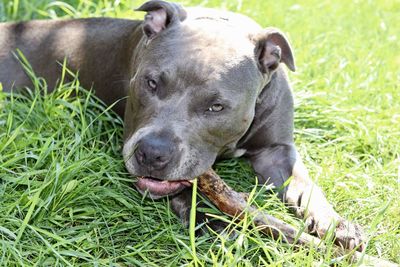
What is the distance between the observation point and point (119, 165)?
411 cm

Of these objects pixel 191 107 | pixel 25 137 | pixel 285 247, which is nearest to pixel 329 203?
pixel 285 247

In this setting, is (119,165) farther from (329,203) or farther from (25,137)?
(329,203)

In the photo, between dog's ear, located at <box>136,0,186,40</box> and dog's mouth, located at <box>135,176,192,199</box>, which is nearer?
dog's mouth, located at <box>135,176,192,199</box>

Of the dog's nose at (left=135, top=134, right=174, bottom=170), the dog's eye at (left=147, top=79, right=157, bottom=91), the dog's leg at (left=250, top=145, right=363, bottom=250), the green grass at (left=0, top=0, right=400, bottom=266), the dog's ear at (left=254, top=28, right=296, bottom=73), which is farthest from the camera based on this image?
the dog's ear at (left=254, top=28, right=296, bottom=73)

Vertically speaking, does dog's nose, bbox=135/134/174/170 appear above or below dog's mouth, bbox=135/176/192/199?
above

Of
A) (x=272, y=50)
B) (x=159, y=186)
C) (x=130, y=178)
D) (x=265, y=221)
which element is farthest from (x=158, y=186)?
(x=272, y=50)

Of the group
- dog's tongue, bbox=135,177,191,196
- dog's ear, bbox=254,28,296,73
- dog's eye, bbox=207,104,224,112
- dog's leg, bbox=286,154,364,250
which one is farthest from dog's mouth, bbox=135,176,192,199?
dog's ear, bbox=254,28,296,73

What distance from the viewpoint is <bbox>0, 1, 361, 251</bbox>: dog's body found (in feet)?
12.3

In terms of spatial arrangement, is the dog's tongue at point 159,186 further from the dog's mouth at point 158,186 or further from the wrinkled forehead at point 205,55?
the wrinkled forehead at point 205,55

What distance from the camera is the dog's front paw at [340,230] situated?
3695mm

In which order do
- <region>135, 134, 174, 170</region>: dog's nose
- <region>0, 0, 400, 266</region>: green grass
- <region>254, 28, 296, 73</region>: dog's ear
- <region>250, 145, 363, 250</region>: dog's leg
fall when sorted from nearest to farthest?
1. <region>0, 0, 400, 266</region>: green grass
2. <region>135, 134, 174, 170</region>: dog's nose
3. <region>250, 145, 363, 250</region>: dog's leg
4. <region>254, 28, 296, 73</region>: dog's ear

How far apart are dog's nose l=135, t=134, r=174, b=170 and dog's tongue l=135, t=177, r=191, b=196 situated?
194mm

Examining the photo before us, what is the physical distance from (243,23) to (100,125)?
3.48ft

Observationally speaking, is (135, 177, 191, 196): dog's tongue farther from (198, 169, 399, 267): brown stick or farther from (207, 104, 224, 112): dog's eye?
(207, 104, 224, 112): dog's eye
